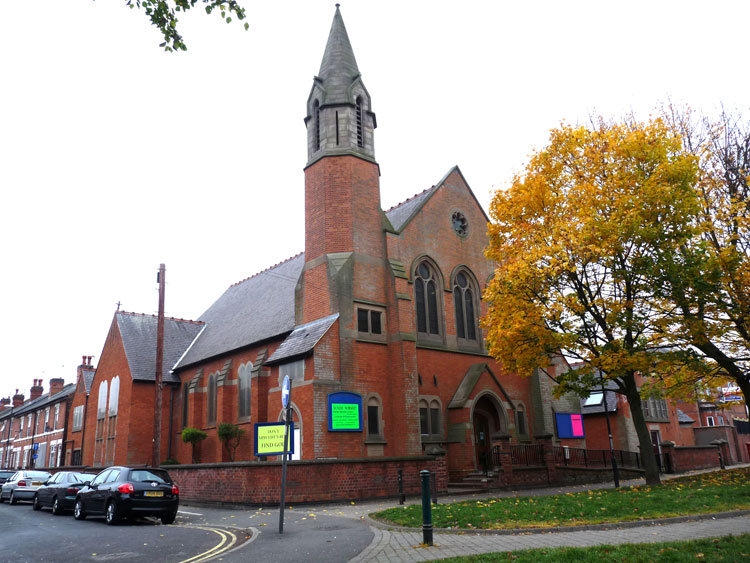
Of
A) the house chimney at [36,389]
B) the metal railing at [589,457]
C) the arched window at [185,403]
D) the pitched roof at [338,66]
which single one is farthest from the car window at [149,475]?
the house chimney at [36,389]

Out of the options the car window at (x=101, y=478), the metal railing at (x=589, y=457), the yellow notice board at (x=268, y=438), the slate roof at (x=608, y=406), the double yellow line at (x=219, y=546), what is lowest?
the double yellow line at (x=219, y=546)

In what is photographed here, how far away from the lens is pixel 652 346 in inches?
731

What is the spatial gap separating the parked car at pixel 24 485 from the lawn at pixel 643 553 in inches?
918

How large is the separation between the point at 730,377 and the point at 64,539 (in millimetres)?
21141

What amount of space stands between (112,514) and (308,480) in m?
5.73

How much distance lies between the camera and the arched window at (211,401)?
109 ft

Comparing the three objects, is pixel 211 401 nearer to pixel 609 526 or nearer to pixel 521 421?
pixel 521 421

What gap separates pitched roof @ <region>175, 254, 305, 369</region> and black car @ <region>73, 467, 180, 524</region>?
1144 centimetres

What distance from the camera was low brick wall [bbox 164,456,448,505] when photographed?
1816 centimetres

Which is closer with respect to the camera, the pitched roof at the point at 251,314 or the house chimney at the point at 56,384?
the pitched roof at the point at 251,314

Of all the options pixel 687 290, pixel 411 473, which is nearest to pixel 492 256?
pixel 687 290

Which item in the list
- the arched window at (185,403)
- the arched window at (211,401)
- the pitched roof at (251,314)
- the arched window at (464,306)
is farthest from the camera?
the arched window at (185,403)

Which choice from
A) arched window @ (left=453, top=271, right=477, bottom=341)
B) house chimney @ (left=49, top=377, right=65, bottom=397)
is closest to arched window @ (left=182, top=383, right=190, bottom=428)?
arched window @ (left=453, top=271, right=477, bottom=341)

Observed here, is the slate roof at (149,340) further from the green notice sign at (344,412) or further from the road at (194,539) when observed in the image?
the road at (194,539)
